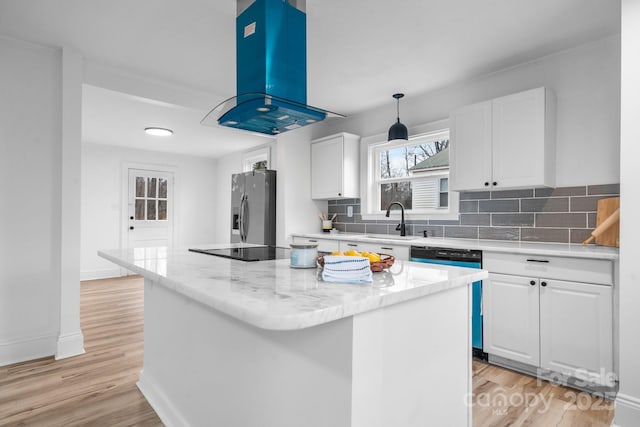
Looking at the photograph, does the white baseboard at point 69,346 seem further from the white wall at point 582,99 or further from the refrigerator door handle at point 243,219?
the white wall at point 582,99

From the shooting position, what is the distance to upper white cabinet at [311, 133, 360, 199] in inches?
170

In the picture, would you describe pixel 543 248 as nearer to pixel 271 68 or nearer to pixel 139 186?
pixel 271 68

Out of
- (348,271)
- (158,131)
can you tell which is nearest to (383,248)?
(348,271)

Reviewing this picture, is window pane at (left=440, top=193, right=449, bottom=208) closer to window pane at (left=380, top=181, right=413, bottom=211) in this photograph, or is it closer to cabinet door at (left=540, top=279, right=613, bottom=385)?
window pane at (left=380, top=181, right=413, bottom=211)

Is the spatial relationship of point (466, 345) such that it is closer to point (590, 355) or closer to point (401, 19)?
point (590, 355)

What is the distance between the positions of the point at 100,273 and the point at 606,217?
272 inches

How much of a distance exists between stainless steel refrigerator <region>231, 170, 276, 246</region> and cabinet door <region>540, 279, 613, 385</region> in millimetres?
3162

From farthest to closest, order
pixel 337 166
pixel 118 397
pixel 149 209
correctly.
A: pixel 149 209 < pixel 337 166 < pixel 118 397

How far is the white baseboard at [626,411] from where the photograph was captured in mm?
1811

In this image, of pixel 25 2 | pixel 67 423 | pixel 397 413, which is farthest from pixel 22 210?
pixel 397 413

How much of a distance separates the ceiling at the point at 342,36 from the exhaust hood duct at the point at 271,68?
0.45 m

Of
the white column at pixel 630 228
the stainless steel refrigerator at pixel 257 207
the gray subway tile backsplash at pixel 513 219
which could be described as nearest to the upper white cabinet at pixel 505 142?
the gray subway tile backsplash at pixel 513 219

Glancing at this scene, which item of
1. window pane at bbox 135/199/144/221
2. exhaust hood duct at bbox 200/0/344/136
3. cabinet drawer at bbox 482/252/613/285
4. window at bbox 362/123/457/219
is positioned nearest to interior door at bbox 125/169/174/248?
window pane at bbox 135/199/144/221

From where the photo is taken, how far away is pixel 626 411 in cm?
184
